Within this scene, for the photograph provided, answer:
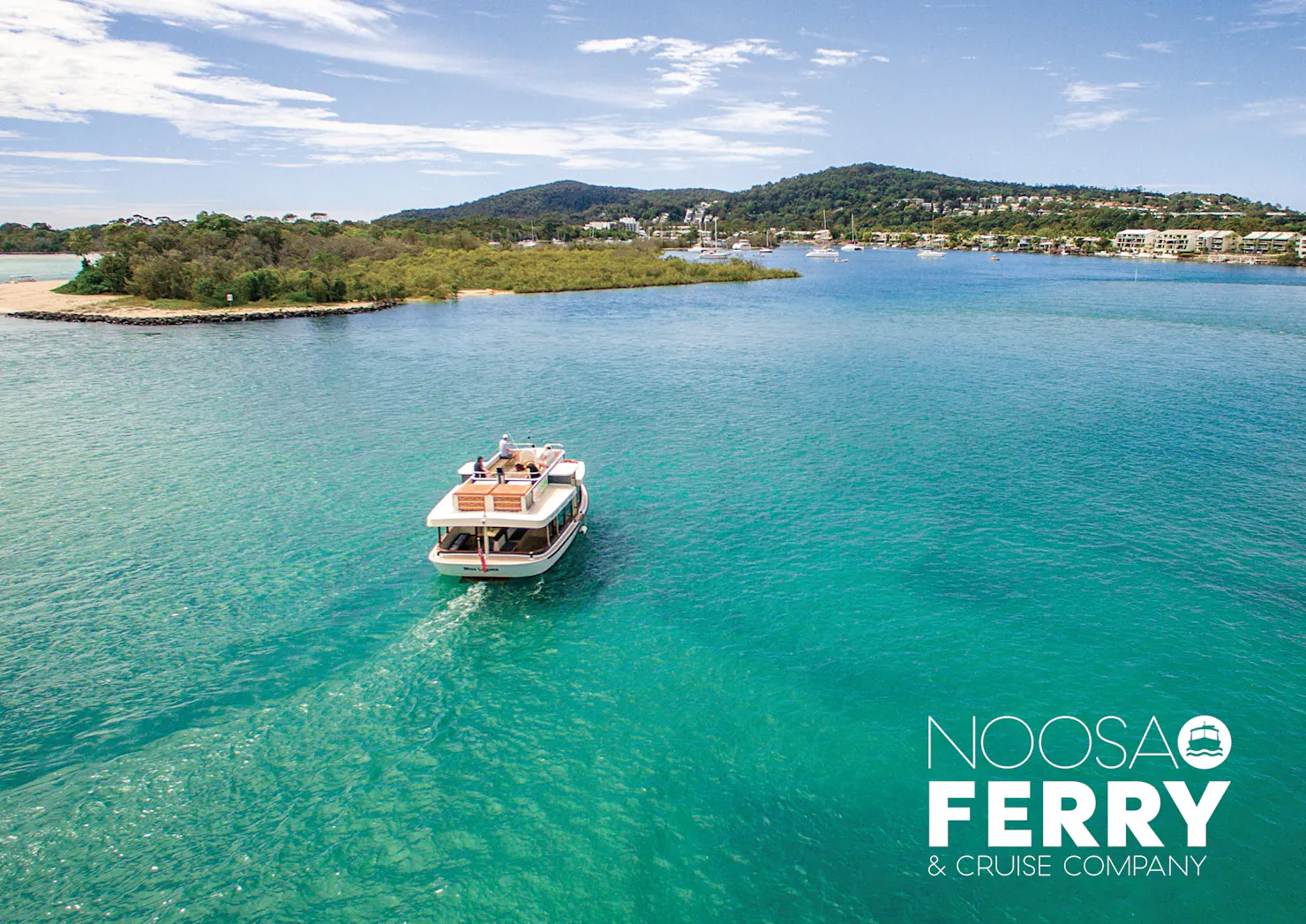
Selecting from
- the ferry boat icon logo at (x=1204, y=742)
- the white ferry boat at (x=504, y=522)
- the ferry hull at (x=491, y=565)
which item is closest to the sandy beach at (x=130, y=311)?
the white ferry boat at (x=504, y=522)

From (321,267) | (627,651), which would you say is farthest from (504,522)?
(321,267)

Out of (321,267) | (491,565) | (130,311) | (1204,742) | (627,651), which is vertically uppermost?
(321,267)

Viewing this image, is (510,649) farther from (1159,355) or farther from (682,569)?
(1159,355)

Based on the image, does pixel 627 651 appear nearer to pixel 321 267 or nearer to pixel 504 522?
pixel 504 522

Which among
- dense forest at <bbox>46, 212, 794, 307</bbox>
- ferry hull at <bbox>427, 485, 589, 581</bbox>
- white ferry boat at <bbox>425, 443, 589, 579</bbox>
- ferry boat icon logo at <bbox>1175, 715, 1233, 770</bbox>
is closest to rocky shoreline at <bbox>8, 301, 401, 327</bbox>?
dense forest at <bbox>46, 212, 794, 307</bbox>

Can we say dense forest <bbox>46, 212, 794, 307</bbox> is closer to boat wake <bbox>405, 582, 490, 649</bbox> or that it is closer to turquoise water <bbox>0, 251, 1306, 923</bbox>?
turquoise water <bbox>0, 251, 1306, 923</bbox>

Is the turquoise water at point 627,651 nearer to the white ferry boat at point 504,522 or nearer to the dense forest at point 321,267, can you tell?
the white ferry boat at point 504,522
